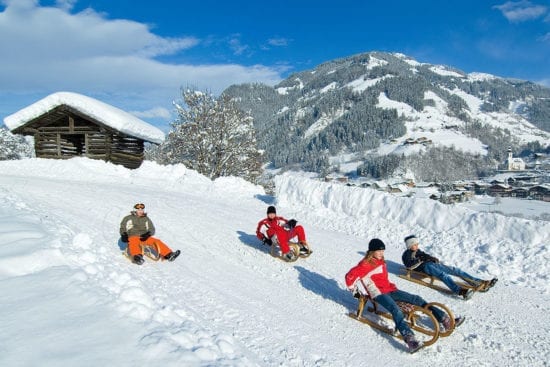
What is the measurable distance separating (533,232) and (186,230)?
996 cm

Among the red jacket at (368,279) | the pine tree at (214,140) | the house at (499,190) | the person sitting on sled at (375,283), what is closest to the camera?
the person sitting on sled at (375,283)

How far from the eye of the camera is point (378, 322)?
6797 millimetres

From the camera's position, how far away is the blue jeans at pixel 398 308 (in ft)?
19.7

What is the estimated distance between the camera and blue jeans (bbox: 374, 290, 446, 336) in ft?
19.7

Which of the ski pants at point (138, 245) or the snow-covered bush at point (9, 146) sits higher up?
the snow-covered bush at point (9, 146)

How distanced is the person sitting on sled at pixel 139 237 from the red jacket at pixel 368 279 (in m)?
4.02

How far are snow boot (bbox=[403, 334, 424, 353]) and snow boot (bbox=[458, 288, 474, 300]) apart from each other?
2486 mm

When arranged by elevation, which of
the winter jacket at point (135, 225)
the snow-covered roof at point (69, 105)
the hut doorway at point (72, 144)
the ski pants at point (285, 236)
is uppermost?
the snow-covered roof at point (69, 105)

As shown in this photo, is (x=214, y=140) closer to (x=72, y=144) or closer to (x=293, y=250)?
(x=72, y=144)

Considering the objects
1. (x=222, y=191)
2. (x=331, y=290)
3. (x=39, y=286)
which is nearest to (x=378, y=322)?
(x=331, y=290)

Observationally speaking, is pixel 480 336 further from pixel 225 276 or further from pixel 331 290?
pixel 225 276

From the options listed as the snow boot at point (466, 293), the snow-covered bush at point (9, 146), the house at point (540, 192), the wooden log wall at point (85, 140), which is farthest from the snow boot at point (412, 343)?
the house at point (540, 192)

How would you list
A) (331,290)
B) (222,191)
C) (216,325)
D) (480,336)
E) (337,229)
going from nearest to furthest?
(216,325), (480,336), (331,290), (337,229), (222,191)

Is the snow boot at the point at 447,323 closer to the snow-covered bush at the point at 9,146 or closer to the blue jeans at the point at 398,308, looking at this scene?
the blue jeans at the point at 398,308
